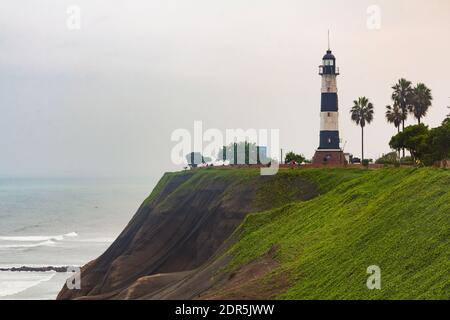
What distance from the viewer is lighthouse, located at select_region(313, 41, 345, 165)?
106 meters

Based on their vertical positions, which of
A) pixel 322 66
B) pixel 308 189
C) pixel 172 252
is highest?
pixel 322 66

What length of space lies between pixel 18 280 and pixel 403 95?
47109 mm

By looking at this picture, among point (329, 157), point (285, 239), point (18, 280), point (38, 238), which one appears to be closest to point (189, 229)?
point (329, 157)

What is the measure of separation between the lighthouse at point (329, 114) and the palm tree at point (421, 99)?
10.1m

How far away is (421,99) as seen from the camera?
110500 millimetres

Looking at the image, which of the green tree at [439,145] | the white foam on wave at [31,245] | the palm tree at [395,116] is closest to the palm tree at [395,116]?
the palm tree at [395,116]

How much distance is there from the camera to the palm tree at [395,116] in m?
112

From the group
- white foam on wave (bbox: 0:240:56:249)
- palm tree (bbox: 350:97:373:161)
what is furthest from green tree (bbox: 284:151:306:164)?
white foam on wave (bbox: 0:240:56:249)

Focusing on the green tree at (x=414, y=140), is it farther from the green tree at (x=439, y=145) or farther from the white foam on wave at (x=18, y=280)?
the white foam on wave at (x=18, y=280)

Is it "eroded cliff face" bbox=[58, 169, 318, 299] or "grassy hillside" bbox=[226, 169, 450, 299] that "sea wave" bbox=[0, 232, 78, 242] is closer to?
"eroded cliff face" bbox=[58, 169, 318, 299]
